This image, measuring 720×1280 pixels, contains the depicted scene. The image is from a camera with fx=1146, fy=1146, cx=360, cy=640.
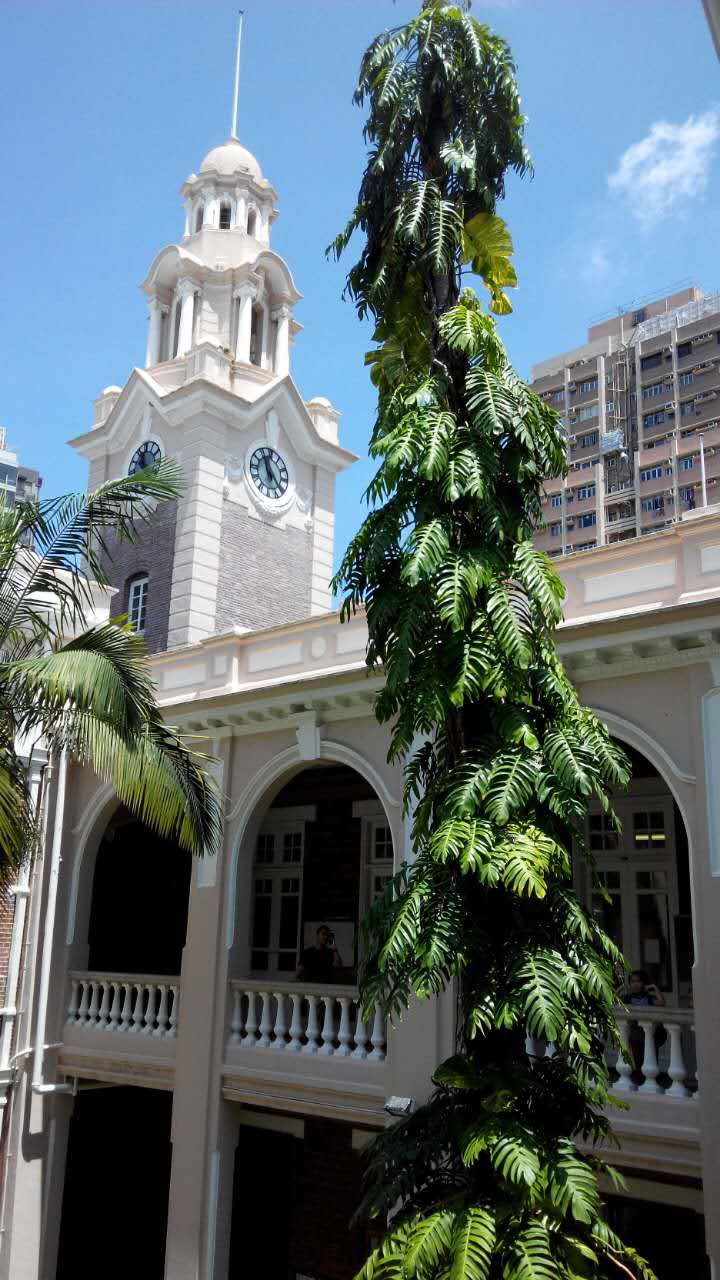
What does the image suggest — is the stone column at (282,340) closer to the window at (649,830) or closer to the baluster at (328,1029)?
the window at (649,830)

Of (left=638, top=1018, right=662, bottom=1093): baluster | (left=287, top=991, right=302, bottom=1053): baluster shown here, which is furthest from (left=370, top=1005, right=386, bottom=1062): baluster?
(left=638, top=1018, right=662, bottom=1093): baluster

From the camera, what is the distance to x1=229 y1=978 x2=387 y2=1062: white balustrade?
12.1 metres

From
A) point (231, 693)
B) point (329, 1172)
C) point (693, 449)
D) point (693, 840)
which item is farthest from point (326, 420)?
point (693, 449)

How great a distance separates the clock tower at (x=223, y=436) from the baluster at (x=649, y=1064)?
12813mm

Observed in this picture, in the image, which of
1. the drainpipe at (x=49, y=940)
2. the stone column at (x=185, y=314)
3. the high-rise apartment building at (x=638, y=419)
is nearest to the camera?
the drainpipe at (x=49, y=940)

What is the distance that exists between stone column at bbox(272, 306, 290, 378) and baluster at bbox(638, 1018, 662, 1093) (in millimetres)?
18175

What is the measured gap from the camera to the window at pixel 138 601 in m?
22.9

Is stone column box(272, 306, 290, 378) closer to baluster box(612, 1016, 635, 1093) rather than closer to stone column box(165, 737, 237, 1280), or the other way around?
stone column box(165, 737, 237, 1280)

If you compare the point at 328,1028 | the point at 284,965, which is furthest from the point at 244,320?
the point at 328,1028

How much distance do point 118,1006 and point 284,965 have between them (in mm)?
2838

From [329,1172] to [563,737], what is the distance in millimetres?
10965

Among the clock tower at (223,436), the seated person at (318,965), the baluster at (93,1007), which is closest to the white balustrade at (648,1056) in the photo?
the seated person at (318,965)

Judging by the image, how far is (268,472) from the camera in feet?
78.7

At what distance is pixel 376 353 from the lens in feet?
26.1
